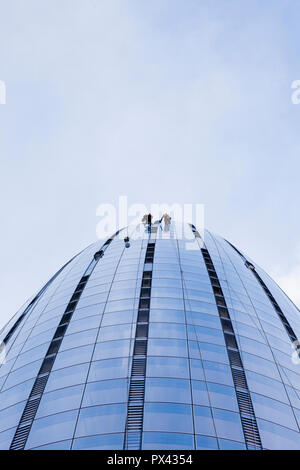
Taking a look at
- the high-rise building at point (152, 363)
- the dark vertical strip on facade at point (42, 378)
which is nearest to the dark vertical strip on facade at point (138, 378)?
the high-rise building at point (152, 363)

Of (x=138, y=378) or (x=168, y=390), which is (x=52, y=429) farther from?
(x=168, y=390)

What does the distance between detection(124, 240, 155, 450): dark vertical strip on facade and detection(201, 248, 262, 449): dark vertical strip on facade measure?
25.8 ft

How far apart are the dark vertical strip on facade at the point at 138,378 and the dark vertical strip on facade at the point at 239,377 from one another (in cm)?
787

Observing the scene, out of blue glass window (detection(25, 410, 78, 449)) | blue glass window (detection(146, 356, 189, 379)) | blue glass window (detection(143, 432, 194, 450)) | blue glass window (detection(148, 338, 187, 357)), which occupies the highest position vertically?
blue glass window (detection(148, 338, 187, 357))

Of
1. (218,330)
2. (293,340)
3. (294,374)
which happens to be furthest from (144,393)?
(293,340)

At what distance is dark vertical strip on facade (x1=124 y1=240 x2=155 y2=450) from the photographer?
25.6 m

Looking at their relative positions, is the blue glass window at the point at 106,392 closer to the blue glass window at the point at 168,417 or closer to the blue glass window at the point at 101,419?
the blue glass window at the point at 101,419

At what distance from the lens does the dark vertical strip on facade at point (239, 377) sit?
27.2m

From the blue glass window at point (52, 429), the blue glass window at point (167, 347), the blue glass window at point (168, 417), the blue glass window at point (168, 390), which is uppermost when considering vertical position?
the blue glass window at point (167, 347)

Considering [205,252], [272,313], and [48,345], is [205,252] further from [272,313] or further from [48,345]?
[48,345]

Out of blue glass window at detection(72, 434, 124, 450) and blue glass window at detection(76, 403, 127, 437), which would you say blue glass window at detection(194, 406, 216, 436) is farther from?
blue glass window at detection(72, 434, 124, 450)

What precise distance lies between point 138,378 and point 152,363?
2.10 m

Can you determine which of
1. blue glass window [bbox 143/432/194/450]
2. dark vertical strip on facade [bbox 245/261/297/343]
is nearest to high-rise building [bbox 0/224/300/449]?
blue glass window [bbox 143/432/194/450]

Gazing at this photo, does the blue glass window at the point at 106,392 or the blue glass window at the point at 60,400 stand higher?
the blue glass window at the point at 106,392
